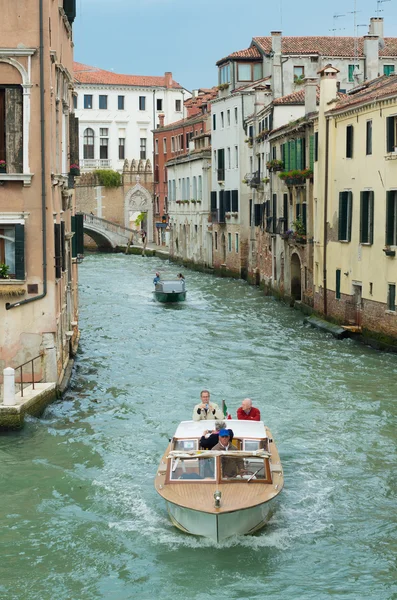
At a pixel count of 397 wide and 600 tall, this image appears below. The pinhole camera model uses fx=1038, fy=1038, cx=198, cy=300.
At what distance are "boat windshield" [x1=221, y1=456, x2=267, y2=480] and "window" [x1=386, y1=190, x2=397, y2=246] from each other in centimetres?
1169

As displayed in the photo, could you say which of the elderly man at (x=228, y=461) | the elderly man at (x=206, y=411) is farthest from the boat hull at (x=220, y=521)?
the elderly man at (x=206, y=411)

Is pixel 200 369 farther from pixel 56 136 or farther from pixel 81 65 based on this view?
pixel 81 65

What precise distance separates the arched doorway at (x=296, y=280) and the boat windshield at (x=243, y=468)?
70.3 feet

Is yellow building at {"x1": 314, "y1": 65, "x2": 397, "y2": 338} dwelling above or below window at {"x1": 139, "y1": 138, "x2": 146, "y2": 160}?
below

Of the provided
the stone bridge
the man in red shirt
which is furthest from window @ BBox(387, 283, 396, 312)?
the stone bridge

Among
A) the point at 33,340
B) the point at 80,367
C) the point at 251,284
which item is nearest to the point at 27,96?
the point at 33,340

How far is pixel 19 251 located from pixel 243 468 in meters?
6.48

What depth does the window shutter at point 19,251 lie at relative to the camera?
16828 mm

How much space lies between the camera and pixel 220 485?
11.8 meters

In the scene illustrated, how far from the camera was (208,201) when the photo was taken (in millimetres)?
51969

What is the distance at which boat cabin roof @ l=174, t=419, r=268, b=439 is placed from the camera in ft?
42.5

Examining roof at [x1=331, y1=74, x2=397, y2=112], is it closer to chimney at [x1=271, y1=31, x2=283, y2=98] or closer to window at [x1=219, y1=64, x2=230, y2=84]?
chimney at [x1=271, y1=31, x2=283, y2=98]

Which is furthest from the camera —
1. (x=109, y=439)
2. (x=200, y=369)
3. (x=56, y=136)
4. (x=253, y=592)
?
(x=200, y=369)

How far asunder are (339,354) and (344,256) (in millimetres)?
4207
